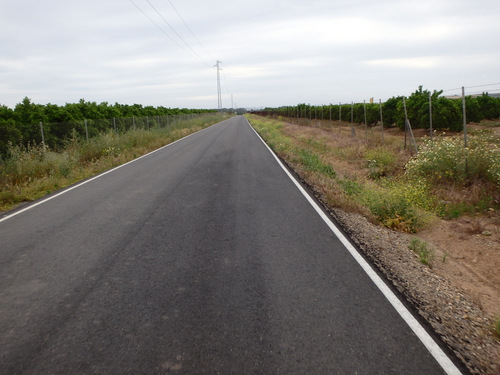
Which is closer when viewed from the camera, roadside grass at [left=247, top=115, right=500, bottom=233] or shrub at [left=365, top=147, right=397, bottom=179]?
roadside grass at [left=247, top=115, right=500, bottom=233]

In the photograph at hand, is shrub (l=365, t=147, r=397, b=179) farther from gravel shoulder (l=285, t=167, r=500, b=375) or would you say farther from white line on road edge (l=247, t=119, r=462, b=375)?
white line on road edge (l=247, t=119, r=462, b=375)

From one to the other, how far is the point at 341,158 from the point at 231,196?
839 cm

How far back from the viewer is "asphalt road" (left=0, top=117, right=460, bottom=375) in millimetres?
2889

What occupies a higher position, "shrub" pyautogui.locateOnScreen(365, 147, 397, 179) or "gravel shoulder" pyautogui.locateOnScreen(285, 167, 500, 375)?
"shrub" pyautogui.locateOnScreen(365, 147, 397, 179)

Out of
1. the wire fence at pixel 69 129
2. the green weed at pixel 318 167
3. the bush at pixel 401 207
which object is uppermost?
the wire fence at pixel 69 129

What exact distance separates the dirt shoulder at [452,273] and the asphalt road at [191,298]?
0.37 metres

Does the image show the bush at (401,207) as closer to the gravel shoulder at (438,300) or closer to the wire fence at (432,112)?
the gravel shoulder at (438,300)

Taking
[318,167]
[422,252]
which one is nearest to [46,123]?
[318,167]

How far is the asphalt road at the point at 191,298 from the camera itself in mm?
2889

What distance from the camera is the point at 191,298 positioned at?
3830mm

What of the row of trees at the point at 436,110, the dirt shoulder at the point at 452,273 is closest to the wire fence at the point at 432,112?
the row of trees at the point at 436,110

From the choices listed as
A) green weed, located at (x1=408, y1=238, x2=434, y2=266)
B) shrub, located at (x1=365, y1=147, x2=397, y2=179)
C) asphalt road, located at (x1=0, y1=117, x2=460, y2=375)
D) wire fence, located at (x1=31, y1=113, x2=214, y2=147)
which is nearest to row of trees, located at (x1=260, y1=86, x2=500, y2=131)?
shrub, located at (x1=365, y1=147, x2=397, y2=179)

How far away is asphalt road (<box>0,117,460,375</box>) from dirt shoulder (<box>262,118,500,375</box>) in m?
0.37

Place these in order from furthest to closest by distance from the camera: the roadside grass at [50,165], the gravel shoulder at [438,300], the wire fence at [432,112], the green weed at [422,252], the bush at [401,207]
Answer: the wire fence at [432,112] < the roadside grass at [50,165] < the bush at [401,207] < the green weed at [422,252] < the gravel shoulder at [438,300]
